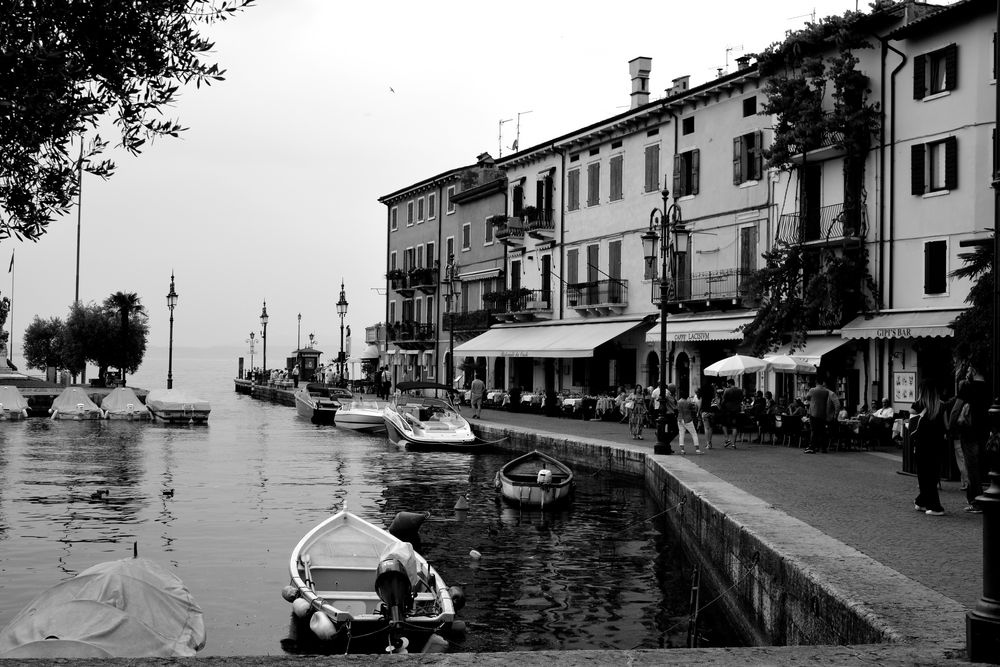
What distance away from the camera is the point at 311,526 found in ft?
64.6

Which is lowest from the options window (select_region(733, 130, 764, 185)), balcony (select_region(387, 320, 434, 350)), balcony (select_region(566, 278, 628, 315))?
balcony (select_region(387, 320, 434, 350))

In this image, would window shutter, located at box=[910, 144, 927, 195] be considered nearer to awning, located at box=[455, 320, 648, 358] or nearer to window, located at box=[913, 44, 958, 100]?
window, located at box=[913, 44, 958, 100]

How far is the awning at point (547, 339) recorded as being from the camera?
39312 millimetres

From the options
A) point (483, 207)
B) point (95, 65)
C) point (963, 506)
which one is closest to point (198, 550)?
point (95, 65)

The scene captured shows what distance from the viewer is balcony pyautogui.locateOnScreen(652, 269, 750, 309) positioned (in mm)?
33938

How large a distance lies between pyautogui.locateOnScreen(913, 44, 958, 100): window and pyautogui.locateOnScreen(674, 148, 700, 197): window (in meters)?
9.60

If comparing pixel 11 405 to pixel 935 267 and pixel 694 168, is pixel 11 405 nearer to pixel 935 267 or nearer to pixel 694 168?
pixel 694 168

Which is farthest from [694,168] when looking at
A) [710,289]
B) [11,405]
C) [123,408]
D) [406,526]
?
[11,405]

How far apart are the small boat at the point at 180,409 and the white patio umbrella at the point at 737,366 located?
28.5m

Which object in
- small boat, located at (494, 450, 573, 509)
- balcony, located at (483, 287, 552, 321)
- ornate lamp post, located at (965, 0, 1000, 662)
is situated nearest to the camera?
ornate lamp post, located at (965, 0, 1000, 662)

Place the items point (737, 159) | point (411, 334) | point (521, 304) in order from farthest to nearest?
1. point (411, 334)
2. point (521, 304)
3. point (737, 159)

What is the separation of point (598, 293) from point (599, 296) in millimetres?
155

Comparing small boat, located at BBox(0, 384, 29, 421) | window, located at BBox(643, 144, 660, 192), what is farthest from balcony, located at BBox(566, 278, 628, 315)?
small boat, located at BBox(0, 384, 29, 421)

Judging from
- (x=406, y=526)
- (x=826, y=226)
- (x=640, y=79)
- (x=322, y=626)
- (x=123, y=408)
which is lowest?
(x=322, y=626)
